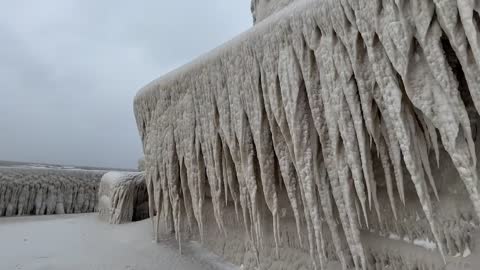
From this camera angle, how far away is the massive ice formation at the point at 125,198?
6.26 m

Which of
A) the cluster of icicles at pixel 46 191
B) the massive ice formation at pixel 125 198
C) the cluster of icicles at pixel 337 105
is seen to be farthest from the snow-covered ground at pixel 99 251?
the cluster of icicles at pixel 46 191

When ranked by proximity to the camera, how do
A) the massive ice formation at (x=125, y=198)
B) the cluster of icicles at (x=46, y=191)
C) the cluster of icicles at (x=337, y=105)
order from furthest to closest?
1. the cluster of icicles at (x=46, y=191)
2. the massive ice formation at (x=125, y=198)
3. the cluster of icicles at (x=337, y=105)

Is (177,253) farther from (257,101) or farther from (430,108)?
(430,108)

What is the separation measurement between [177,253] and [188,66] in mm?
2611

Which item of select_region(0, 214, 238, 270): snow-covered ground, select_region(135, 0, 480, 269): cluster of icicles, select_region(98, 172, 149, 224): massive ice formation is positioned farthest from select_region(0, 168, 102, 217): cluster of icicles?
select_region(135, 0, 480, 269): cluster of icicles

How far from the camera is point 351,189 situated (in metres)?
2.44

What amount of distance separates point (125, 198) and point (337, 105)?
519cm

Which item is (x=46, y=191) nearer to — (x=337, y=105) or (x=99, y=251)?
(x=99, y=251)

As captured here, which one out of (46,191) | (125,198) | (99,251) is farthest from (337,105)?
(46,191)

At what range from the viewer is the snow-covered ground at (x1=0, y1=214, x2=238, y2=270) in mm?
4105

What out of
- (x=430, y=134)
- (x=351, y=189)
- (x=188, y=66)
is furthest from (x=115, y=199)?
(x=430, y=134)

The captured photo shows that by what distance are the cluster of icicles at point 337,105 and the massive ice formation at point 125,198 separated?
2.99 metres

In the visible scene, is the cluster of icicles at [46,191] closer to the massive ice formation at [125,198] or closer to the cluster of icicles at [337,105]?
the massive ice formation at [125,198]

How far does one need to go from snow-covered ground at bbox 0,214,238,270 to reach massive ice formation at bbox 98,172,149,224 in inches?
14.1
